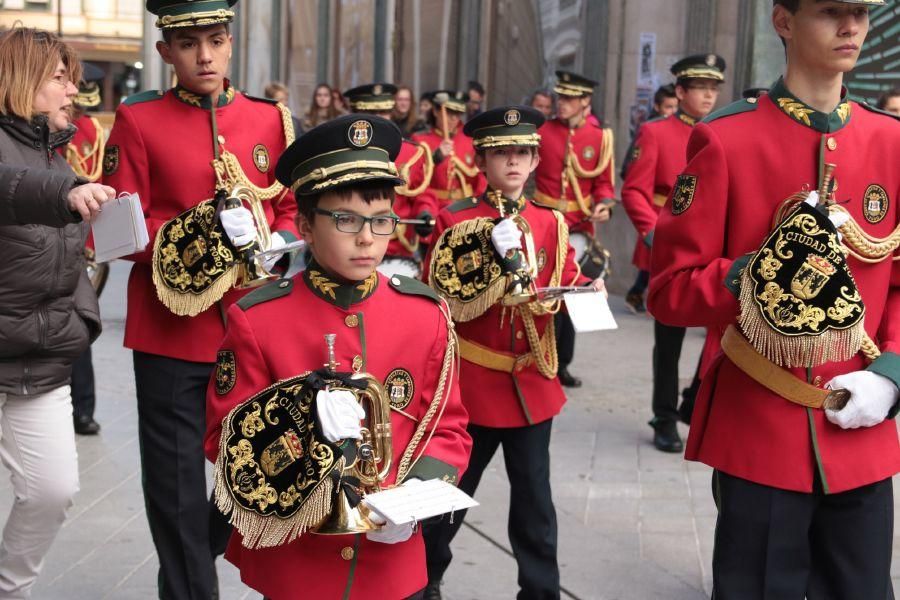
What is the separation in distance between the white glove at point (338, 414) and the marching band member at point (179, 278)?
1.66 metres

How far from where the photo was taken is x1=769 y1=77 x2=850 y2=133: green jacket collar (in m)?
3.73

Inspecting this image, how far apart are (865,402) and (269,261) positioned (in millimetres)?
2070

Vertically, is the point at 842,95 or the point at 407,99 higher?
the point at 842,95

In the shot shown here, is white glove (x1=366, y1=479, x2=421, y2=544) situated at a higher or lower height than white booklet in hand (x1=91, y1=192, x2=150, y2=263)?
lower

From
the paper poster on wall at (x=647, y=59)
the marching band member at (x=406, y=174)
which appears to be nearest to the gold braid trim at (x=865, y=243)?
the marching band member at (x=406, y=174)

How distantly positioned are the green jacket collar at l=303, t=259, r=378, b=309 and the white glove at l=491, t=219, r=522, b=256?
1.62 metres

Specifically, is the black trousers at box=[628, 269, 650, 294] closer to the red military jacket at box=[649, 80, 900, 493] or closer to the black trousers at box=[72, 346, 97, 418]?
the black trousers at box=[72, 346, 97, 418]

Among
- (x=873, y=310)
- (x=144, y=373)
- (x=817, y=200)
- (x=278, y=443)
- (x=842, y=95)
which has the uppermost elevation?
(x=842, y=95)

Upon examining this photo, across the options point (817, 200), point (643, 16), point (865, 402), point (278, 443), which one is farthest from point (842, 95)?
point (643, 16)

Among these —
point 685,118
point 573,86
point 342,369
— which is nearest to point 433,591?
point 342,369

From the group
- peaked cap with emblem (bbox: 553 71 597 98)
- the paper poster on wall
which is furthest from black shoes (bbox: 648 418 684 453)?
the paper poster on wall

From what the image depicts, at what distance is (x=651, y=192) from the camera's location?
28.5 ft

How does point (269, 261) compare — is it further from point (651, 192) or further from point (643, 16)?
point (643, 16)

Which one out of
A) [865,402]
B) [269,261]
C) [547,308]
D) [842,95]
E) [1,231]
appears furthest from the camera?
[547,308]
